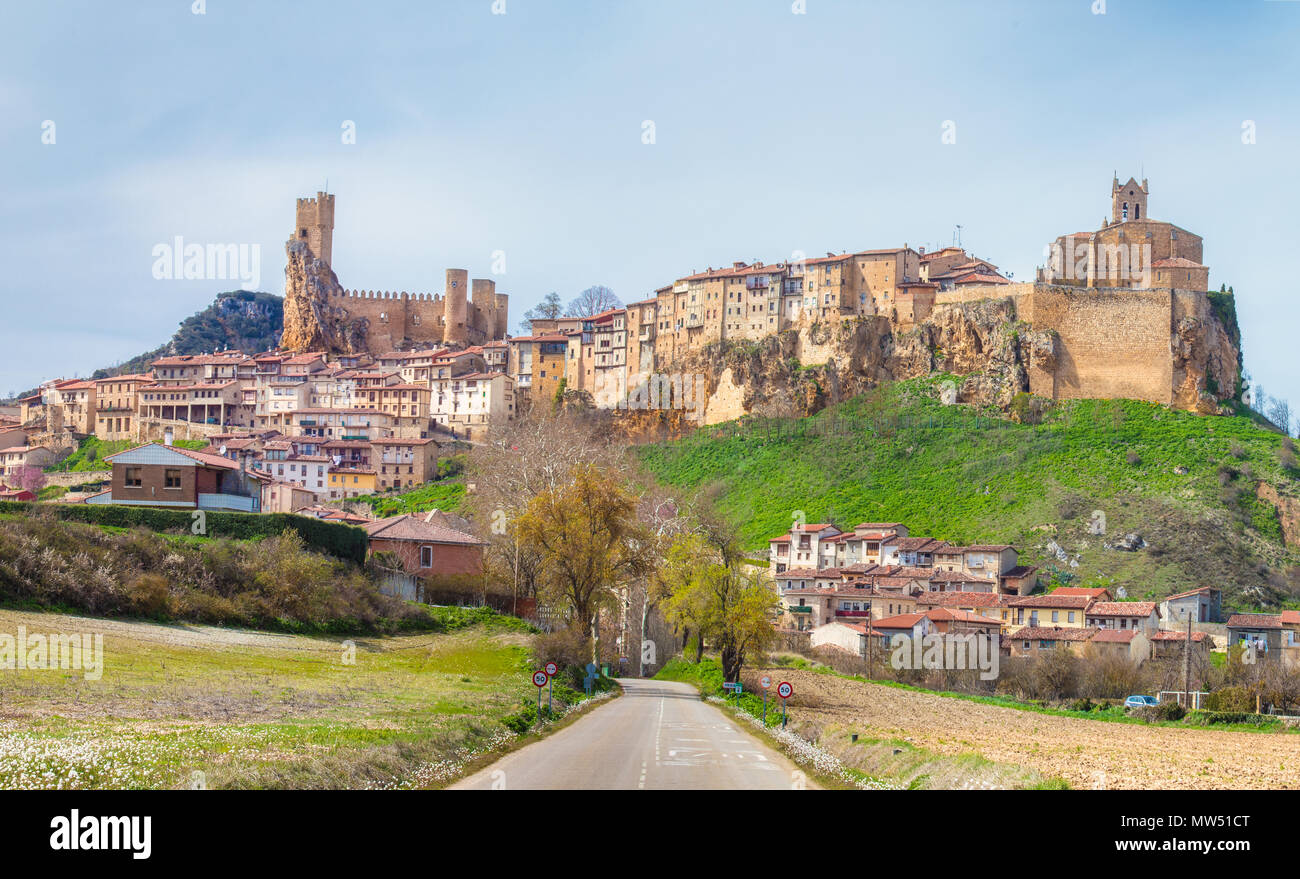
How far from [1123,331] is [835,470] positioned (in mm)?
25495

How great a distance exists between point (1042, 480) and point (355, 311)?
8775 centimetres

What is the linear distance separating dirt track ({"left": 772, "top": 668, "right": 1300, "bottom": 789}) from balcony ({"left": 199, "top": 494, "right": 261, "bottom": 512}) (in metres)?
23.5

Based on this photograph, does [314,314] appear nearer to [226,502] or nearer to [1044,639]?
[226,502]

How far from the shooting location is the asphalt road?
15.4 metres

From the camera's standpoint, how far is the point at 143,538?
40.1m

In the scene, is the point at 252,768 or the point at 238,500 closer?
the point at 252,768

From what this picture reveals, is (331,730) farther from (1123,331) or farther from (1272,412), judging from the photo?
(1272,412)

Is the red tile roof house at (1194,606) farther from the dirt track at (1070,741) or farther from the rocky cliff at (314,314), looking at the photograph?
the rocky cliff at (314,314)

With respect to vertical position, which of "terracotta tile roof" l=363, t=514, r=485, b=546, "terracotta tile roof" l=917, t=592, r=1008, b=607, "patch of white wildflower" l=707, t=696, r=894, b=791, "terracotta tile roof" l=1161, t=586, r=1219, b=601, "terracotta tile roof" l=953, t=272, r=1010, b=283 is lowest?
"terracotta tile roof" l=917, t=592, r=1008, b=607

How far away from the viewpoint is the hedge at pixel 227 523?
4262 cm

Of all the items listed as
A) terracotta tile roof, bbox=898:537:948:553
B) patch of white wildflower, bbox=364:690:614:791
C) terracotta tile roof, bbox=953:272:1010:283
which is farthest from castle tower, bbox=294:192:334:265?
patch of white wildflower, bbox=364:690:614:791

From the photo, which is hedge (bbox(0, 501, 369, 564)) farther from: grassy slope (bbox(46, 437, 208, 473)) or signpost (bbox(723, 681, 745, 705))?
grassy slope (bbox(46, 437, 208, 473))

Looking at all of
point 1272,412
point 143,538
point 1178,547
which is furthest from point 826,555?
point 1272,412

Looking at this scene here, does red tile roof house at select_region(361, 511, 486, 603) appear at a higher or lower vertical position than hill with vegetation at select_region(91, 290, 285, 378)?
lower
